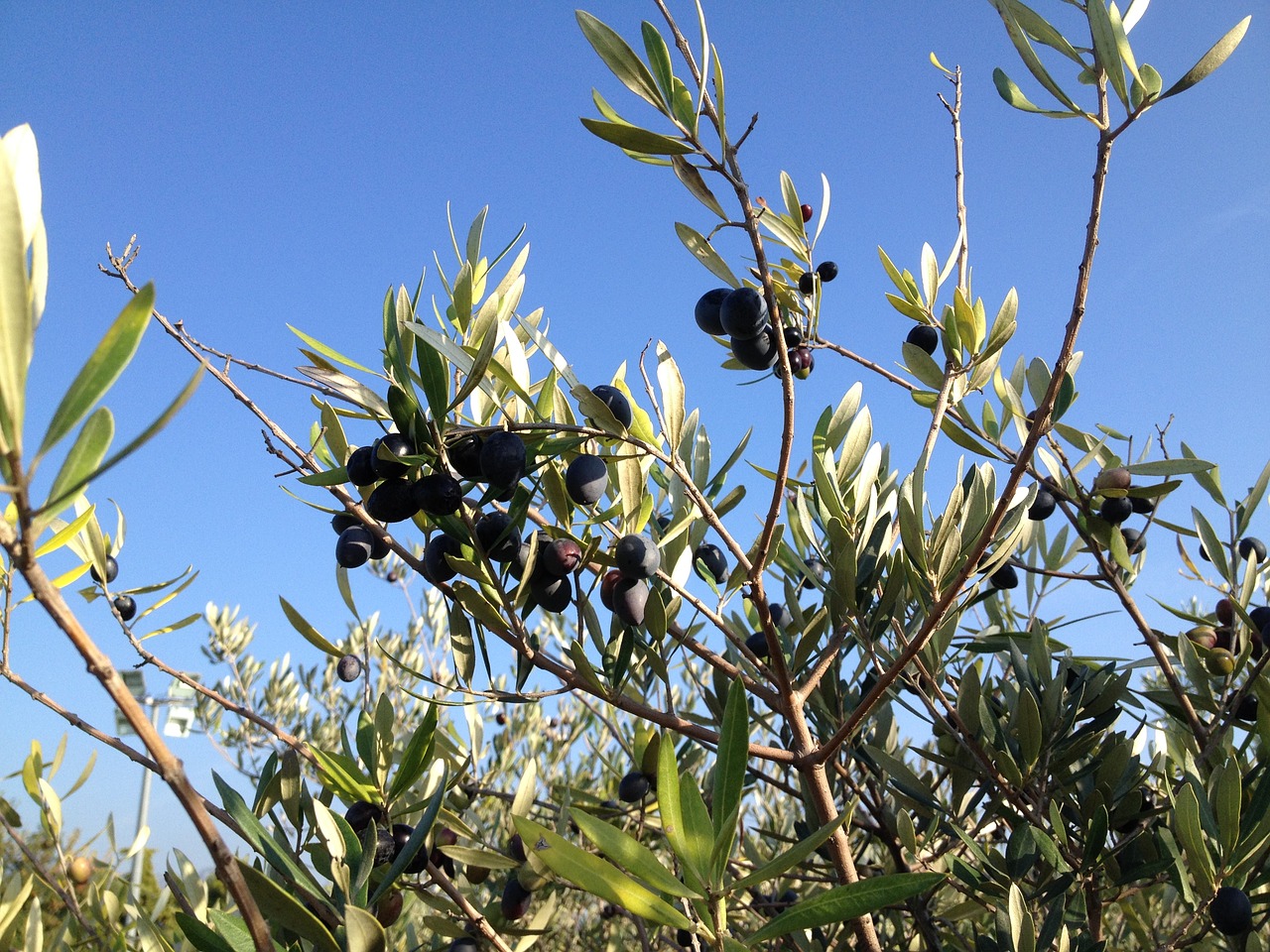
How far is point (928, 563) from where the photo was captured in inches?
53.4

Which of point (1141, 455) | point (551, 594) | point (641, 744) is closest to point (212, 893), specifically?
point (641, 744)

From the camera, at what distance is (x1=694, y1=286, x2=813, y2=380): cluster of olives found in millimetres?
1352

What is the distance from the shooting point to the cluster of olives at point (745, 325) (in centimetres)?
135

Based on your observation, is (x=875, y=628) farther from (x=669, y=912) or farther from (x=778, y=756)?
(x=669, y=912)

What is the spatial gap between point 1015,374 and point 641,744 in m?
1.33

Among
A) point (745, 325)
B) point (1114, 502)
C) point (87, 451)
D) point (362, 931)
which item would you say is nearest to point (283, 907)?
point (362, 931)

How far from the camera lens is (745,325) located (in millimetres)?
1366

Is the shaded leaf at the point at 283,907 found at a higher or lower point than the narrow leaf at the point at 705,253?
lower

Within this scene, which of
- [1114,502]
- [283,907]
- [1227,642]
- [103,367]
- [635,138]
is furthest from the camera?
[1227,642]

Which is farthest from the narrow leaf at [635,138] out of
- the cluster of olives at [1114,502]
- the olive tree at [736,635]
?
the cluster of olives at [1114,502]

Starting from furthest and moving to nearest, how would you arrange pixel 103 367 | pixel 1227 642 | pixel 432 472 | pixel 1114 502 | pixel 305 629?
pixel 1227 642 < pixel 1114 502 < pixel 305 629 < pixel 432 472 < pixel 103 367

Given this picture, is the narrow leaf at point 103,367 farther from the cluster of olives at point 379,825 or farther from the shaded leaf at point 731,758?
the cluster of olives at point 379,825

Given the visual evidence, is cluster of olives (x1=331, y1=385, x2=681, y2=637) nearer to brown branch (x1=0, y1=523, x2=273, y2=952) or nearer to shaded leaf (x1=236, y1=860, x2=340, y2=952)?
shaded leaf (x1=236, y1=860, x2=340, y2=952)

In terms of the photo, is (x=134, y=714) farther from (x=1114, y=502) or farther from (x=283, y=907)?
(x=1114, y=502)
